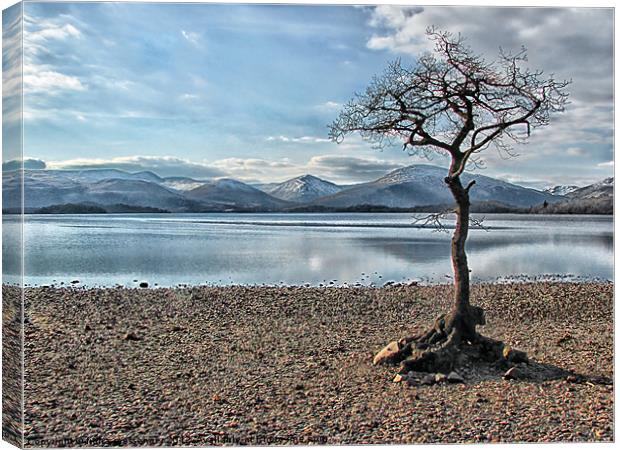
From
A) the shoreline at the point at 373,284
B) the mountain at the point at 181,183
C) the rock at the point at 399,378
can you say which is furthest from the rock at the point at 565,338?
the mountain at the point at 181,183

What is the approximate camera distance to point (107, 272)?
249 inches

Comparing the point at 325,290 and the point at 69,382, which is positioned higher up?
the point at 325,290

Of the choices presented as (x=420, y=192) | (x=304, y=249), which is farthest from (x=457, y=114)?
(x=304, y=249)

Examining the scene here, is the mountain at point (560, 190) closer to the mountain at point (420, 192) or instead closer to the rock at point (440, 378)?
the mountain at point (420, 192)

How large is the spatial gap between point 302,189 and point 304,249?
1118 mm

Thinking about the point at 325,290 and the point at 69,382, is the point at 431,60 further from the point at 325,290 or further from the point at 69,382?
the point at 69,382

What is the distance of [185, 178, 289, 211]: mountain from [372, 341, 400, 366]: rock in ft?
4.93

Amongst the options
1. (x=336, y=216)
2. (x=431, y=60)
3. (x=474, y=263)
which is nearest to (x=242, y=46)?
(x=431, y=60)

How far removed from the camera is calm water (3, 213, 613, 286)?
18.6 ft

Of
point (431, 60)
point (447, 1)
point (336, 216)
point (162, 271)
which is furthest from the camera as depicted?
point (162, 271)

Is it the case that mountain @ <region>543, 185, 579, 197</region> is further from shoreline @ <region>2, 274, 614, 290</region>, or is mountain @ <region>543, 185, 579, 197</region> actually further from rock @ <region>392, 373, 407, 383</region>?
rock @ <region>392, 373, 407, 383</region>

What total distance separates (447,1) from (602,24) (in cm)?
118

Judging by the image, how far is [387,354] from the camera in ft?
16.0

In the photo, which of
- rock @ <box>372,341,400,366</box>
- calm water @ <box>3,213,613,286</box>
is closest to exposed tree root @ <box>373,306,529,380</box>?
rock @ <box>372,341,400,366</box>
